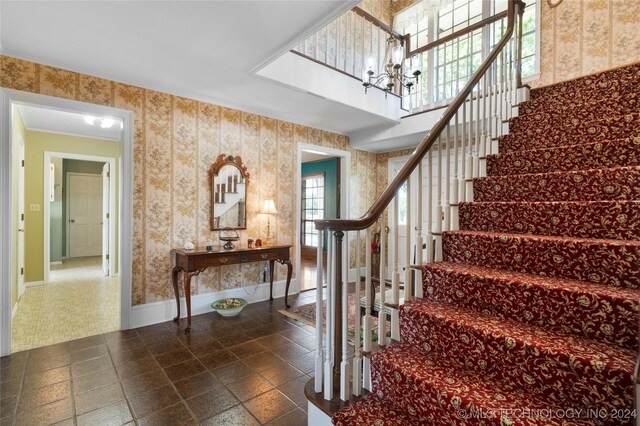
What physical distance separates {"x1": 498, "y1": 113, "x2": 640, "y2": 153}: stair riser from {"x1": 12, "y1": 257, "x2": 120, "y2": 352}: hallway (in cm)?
417

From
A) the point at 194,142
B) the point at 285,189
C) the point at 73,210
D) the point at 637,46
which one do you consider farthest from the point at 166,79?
the point at 73,210

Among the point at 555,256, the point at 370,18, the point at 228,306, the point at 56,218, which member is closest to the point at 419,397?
the point at 555,256

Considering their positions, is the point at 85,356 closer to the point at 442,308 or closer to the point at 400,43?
the point at 442,308

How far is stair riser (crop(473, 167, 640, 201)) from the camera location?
1737 mm

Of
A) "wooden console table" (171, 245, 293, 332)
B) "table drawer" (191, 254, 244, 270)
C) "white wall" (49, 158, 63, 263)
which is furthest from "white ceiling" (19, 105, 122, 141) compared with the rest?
"white wall" (49, 158, 63, 263)

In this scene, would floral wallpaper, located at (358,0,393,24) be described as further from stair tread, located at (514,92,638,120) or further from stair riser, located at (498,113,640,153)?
stair riser, located at (498,113,640,153)

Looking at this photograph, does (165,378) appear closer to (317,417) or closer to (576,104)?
(317,417)

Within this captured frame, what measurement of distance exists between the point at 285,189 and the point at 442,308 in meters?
3.05

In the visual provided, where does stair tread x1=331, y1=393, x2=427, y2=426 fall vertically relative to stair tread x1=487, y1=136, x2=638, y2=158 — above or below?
below

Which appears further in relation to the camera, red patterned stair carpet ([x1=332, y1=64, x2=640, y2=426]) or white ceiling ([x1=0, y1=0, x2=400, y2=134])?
white ceiling ([x1=0, y1=0, x2=400, y2=134])

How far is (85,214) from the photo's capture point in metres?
7.53

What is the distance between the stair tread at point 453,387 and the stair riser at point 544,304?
357 millimetres

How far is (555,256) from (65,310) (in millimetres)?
4835

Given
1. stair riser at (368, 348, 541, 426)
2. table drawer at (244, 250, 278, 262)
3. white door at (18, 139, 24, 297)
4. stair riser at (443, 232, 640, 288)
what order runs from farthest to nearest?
white door at (18, 139, 24, 297) < table drawer at (244, 250, 278, 262) < stair riser at (443, 232, 640, 288) < stair riser at (368, 348, 541, 426)
